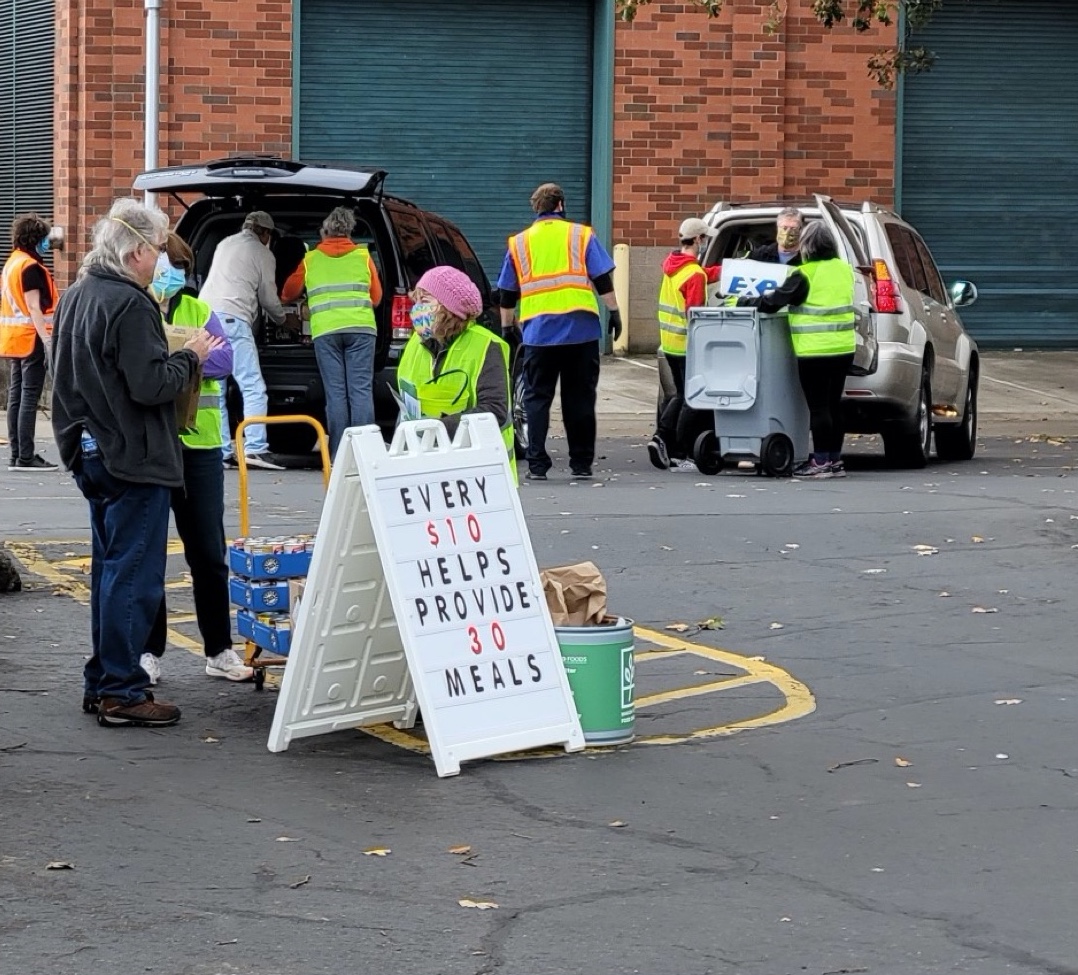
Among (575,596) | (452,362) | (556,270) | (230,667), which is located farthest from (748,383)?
(575,596)

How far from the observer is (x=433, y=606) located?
6.80 metres

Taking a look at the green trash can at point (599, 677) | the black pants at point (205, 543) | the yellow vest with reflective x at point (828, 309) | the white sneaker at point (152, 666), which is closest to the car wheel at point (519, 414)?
the yellow vest with reflective x at point (828, 309)

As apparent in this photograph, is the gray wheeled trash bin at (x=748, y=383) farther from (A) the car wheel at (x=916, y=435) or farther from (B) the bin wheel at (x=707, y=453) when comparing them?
(A) the car wheel at (x=916, y=435)

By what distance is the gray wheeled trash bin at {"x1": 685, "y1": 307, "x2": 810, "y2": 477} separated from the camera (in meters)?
14.5

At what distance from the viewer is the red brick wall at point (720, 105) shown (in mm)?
23250

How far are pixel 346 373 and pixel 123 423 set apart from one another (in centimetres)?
691

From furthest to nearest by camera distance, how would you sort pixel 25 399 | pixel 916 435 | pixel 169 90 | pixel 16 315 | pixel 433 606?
pixel 169 90 → pixel 916 435 → pixel 16 315 → pixel 25 399 → pixel 433 606

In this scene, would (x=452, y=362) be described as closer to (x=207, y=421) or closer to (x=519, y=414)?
(x=207, y=421)

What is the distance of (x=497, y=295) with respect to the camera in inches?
582

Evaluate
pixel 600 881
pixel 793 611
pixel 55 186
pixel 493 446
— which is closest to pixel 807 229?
pixel 793 611

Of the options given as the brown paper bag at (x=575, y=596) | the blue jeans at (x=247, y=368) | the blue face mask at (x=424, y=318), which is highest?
the blue face mask at (x=424, y=318)

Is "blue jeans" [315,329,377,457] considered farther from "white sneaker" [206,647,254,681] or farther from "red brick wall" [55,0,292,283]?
"red brick wall" [55,0,292,283]

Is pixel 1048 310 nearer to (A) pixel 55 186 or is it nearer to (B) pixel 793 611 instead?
(A) pixel 55 186

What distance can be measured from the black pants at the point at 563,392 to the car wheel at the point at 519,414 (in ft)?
1.64
